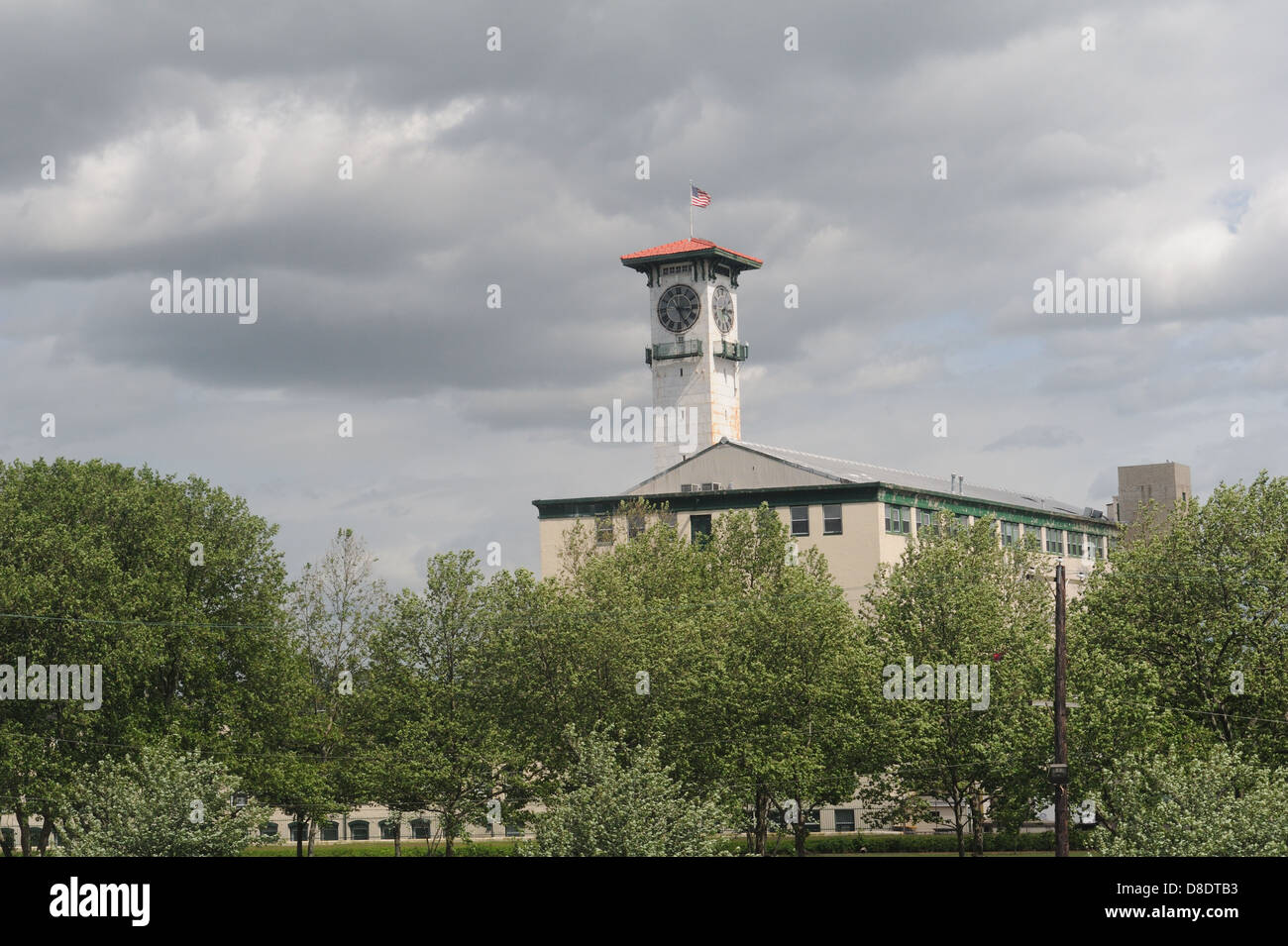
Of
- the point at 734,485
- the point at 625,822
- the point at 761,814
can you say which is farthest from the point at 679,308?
the point at 625,822

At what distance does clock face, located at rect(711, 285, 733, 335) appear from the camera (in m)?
143

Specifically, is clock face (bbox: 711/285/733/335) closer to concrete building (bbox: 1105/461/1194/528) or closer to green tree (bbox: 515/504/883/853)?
concrete building (bbox: 1105/461/1194/528)

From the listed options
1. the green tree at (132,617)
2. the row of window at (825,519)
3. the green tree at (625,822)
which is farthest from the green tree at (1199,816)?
the row of window at (825,519)

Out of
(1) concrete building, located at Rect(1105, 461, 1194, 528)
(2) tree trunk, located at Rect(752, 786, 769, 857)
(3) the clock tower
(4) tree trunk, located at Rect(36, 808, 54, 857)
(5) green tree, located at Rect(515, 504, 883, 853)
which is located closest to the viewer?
(4) tree trunk, located at Rect(36, 808, 54, 857)

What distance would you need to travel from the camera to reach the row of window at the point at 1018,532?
102m

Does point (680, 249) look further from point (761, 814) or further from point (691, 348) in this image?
point (761, 814)

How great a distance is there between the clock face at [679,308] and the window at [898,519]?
45001mm

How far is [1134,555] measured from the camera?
57.9m

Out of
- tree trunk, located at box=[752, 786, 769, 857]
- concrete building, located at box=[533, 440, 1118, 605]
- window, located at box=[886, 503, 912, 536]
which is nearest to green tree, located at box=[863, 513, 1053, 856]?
tree trunk, located at box=[752, 786, 769, 857]

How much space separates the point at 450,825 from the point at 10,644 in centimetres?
1953

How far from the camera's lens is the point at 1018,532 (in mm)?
119875

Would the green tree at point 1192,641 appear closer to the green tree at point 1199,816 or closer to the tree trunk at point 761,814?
the tree trunk at point 761,814

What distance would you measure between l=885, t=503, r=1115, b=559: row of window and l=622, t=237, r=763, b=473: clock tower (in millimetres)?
34417
